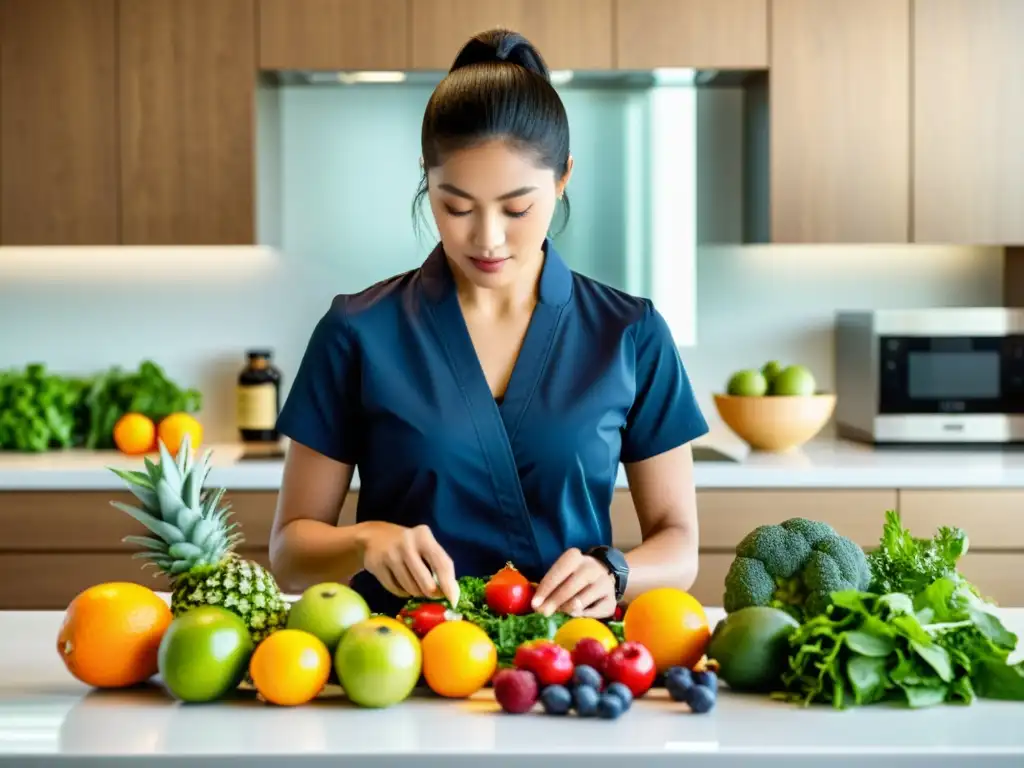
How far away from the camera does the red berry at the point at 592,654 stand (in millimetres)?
1369

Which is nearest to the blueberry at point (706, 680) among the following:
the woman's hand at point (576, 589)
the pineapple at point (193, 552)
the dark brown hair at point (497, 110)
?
the woman's hand at point (576, 589)

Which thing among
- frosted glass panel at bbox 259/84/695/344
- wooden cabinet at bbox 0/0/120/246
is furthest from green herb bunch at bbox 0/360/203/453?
frosted glass panel at bbox 259/84/695/344

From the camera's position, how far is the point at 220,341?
3924 mm

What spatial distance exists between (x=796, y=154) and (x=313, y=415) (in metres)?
2.08

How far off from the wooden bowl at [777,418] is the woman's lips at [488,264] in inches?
76.2

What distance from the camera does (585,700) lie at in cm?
131

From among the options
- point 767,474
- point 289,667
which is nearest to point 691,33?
point 767,474

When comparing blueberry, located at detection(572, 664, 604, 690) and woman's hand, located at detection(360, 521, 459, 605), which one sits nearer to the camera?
blueberry, located at detection(572, 664, 604, 690)

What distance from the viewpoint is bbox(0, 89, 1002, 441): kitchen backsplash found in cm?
387

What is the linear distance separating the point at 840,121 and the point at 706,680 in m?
2.50

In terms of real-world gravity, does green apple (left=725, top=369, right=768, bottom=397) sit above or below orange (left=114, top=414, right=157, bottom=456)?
above

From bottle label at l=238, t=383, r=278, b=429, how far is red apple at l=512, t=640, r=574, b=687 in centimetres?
249

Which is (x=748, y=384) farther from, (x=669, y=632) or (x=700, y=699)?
(x=700, y=699)

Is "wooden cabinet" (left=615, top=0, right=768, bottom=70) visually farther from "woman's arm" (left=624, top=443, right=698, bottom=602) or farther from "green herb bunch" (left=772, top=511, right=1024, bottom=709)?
"green herb bunch" (left=772, top=511, right=1024, bottom=709)
